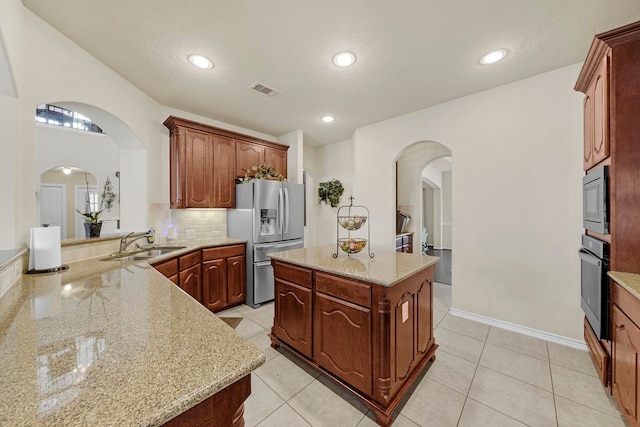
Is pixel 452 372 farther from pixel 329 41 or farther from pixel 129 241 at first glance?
pixel 129 241

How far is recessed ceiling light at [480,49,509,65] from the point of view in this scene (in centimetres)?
212

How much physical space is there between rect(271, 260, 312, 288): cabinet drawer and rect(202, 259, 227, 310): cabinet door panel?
1.18 metres

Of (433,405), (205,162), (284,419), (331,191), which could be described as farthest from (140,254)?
(331,191)

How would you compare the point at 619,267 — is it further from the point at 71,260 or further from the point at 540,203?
the point at 71,260

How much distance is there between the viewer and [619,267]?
1.48m

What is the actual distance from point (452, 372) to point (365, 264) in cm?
114

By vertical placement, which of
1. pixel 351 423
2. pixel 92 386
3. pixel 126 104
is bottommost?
pixel 351 423

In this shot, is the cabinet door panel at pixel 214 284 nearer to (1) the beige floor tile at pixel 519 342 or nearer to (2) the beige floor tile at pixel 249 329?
(2) the beige floor tile at pixel 249 329

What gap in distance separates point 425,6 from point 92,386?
2.47 metres

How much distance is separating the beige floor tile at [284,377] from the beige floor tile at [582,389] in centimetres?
182

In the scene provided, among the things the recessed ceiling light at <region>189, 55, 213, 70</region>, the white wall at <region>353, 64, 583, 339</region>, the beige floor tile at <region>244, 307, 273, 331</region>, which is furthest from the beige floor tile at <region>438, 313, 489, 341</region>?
the recessed ceiling light at <region>189, 55, 213, 70</region>

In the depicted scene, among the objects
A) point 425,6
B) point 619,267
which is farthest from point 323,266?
point 425,6

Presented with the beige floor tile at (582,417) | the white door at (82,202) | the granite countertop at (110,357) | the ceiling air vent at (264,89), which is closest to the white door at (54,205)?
the white door at (82,202)

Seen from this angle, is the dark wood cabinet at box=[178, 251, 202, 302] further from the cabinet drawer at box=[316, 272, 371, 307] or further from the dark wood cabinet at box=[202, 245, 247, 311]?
the cabinet drawer at box=[316, 272, 371, 307]
